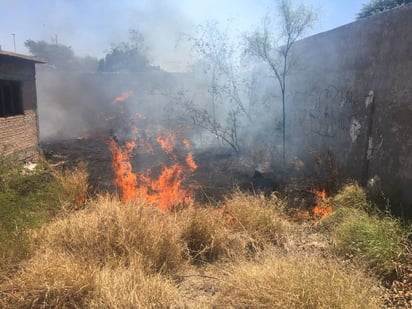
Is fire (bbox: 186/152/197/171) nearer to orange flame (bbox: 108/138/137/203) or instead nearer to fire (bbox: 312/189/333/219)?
orange flame (bbox: 108/138/137/203)

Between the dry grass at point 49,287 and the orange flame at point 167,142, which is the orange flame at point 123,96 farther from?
the dry grass at point 49,287

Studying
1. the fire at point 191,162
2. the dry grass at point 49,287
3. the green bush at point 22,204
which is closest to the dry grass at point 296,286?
the dry grass at point 49,287

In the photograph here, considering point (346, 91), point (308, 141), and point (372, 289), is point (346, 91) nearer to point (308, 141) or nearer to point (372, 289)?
point (308, 141)

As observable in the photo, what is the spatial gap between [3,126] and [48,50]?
1479 inches

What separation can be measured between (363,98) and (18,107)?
33.1 ft

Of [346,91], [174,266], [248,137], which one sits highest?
[346,91]

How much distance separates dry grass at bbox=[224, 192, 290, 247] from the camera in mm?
5191

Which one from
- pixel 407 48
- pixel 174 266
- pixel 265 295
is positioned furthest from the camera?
pixel 407 48

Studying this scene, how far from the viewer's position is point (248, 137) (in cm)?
→ 1245

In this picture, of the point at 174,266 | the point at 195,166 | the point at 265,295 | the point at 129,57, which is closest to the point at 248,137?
the point at 195,166

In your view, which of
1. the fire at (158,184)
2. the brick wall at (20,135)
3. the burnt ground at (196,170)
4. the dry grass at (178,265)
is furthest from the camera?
the brick wall at (20,135)

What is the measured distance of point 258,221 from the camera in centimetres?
537

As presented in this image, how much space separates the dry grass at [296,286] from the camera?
10.4ft

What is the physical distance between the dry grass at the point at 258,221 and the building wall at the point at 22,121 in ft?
22.4
